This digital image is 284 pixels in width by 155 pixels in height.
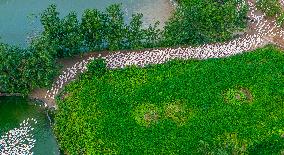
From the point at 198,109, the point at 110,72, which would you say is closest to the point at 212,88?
the point at 198,109

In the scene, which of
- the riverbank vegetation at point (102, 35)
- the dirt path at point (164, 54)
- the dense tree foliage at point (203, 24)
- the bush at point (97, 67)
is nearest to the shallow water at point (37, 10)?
the riverbank vegetation at point (102, 35)

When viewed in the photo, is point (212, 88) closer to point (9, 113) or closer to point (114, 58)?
point (114, 58)

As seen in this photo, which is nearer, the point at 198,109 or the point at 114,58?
the point at 198,109

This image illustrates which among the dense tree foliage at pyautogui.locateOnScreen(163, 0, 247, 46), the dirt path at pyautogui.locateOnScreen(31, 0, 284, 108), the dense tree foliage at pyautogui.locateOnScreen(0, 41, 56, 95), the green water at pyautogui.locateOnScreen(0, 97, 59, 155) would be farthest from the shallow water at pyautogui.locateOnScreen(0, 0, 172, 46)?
the green water at pyautogui.locateOnScreen(0, 97, 59, 155)

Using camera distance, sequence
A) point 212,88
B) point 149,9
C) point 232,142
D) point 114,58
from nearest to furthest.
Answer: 1. point 232,142
2. point 212,88
3. point 114,58
4. point 149,9

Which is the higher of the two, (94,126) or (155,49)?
(155,49)

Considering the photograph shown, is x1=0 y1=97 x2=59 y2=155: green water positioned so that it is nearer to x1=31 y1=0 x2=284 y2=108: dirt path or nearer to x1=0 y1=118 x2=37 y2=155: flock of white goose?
x1=0 y1=118 x2=37 y2=155: flock of white goose

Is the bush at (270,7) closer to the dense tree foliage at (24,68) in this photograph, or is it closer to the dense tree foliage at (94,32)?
the dense tree foliage at (94,32)
